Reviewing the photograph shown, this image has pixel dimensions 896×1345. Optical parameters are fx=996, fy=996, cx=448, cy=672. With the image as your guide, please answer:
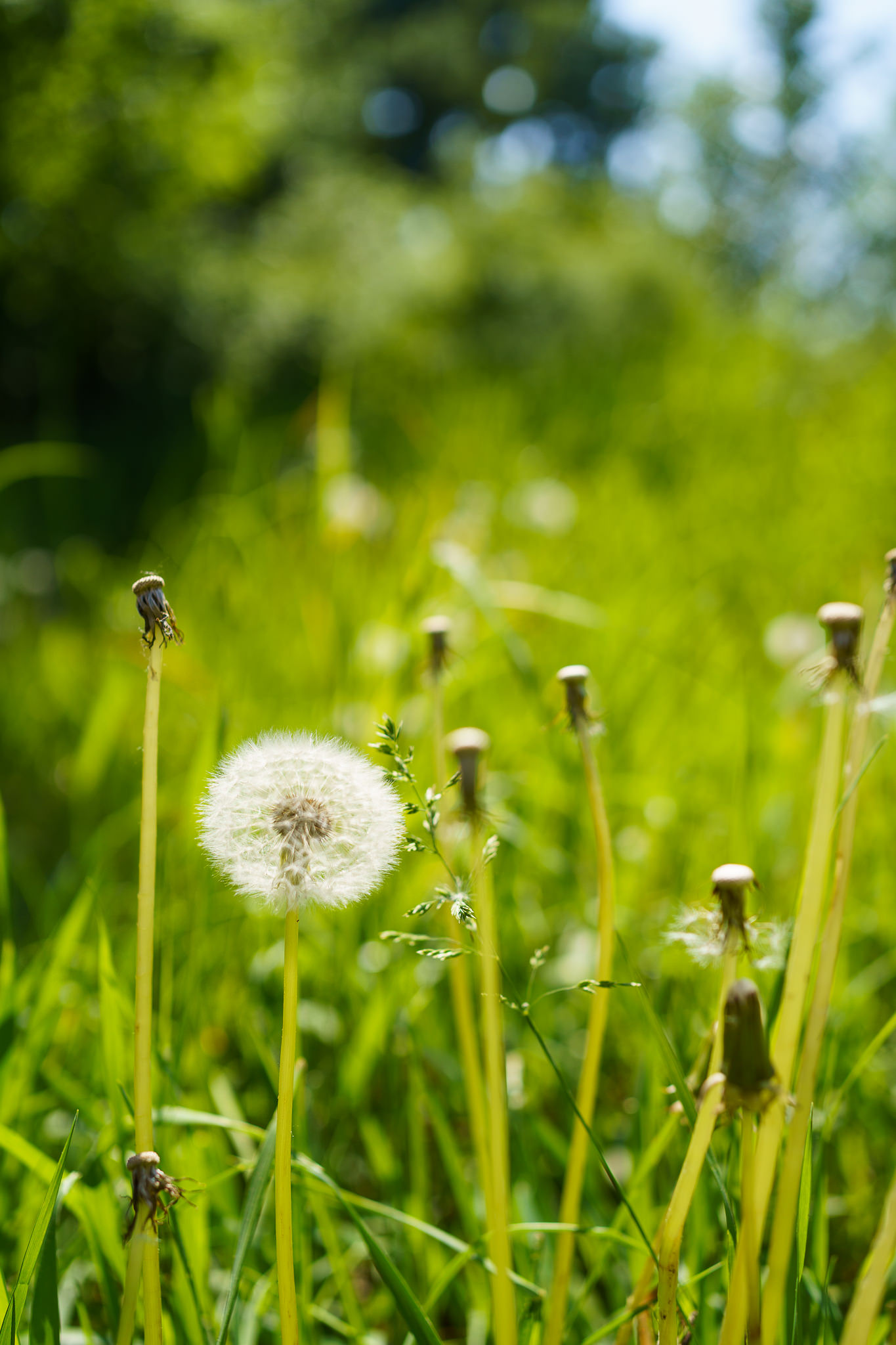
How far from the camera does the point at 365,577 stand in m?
1.92

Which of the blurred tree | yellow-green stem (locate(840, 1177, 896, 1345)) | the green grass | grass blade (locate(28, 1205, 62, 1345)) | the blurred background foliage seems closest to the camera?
yellow-green stem (locate(840, 1177, 896, 1345))

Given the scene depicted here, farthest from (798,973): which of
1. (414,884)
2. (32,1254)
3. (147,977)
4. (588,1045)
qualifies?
(414,884)

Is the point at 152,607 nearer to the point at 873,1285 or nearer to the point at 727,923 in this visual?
the point at 727,923

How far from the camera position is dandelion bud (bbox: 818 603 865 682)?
0.41 metres

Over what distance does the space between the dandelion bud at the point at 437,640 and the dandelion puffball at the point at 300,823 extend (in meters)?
0.12

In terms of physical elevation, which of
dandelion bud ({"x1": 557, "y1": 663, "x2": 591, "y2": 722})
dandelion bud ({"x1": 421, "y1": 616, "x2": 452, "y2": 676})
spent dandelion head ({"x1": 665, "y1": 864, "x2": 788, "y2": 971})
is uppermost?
dandelion bud ({"x1": 421, "y1": 616, "x2": 452, "y2": 676})

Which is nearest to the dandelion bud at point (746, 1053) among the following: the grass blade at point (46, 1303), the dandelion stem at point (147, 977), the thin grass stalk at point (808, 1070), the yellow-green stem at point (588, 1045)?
the thin grass stalk at point (808, 1070)

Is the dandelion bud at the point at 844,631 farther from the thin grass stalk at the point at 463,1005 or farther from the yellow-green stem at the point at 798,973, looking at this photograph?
the thin grass stalk at the point at 463,1005

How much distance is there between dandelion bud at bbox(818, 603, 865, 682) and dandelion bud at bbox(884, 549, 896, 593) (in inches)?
0.7

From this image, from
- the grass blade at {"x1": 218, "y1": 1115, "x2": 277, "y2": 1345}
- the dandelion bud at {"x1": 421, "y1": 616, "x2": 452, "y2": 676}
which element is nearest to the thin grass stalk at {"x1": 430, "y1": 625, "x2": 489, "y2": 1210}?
the dandelion bud at {"x1": 421, "y1": 616, "x2": 452, "y2": 676}

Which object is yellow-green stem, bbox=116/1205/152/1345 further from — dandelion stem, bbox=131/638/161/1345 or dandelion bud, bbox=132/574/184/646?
dandelion bud, bbox=132/574/184/646

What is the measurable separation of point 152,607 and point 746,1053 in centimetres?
28

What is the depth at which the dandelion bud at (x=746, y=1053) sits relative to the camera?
35cm

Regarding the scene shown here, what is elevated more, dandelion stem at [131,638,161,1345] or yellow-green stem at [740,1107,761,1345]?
dandelion stem at [131,638,161,1345]
